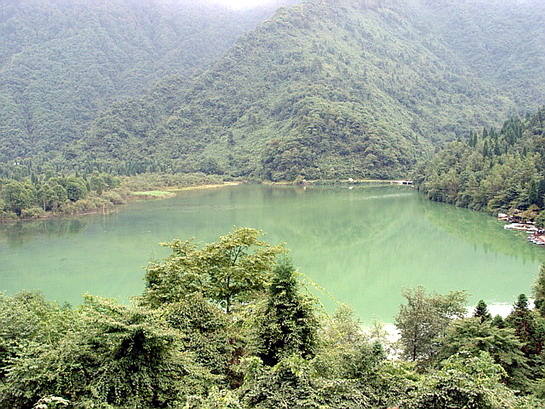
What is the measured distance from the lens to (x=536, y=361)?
11984 mm

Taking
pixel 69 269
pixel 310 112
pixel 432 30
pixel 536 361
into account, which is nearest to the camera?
pixel 536 361

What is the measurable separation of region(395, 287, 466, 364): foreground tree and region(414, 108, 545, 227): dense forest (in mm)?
28911

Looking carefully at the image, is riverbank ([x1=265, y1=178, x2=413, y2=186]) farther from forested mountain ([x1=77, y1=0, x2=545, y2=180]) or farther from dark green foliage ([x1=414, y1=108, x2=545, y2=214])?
dark green foliage ([x1=414, y1=108, x2=545, y2=214])

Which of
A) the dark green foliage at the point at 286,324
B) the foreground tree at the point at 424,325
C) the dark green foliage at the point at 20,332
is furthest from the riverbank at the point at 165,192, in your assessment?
the dark green foliage at the point at 286,324

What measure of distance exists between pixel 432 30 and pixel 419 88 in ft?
217

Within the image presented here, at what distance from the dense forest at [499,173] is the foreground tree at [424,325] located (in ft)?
94.9

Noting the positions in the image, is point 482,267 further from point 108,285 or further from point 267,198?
point 267,198

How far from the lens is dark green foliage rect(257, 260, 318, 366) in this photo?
918 cm

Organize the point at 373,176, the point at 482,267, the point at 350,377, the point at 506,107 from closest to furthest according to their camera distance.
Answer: the point at 350,377, the point at 482,267, the point at 373,176, the point at 506,107

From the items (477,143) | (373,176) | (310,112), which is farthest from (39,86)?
(477,143)

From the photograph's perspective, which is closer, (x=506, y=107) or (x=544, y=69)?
(x=506, y=107)

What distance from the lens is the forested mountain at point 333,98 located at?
4328 inches

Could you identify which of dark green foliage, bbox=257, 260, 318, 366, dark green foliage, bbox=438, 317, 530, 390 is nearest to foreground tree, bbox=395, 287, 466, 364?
dark green foliage, bbox=438, 317, 530, 390

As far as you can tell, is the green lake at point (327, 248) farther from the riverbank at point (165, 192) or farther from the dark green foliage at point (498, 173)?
the riverbank at point (165, 192)
